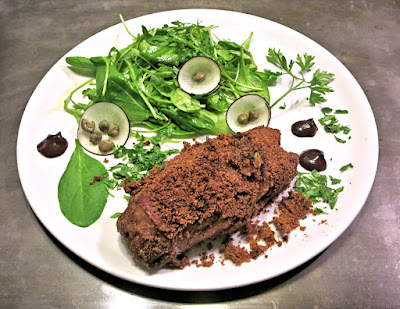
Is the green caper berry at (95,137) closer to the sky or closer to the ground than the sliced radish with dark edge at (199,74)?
closer to the ground

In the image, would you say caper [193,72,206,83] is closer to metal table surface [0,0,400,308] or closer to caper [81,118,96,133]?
caper [81,118,96,133]

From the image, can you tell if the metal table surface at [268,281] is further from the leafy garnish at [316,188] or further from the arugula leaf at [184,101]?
the arugula leaf at [184,101]

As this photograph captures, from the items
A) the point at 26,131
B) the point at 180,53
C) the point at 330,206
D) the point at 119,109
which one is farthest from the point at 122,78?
the point at 330,206

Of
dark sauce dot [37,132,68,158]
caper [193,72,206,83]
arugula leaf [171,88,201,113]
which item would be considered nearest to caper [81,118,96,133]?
dark sauce dot [37,132,68,158]

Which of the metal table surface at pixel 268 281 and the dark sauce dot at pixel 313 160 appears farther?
the dark sauce dot at pixel 313 160

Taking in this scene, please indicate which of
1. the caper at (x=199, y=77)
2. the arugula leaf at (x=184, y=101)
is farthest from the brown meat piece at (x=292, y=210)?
the caper at (x=199, y=77)

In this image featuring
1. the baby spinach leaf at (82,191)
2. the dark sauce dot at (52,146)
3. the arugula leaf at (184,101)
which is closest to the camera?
the baby spinach leaf at (82,191)

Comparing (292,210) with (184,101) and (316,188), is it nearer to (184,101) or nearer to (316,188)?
(316,188)
